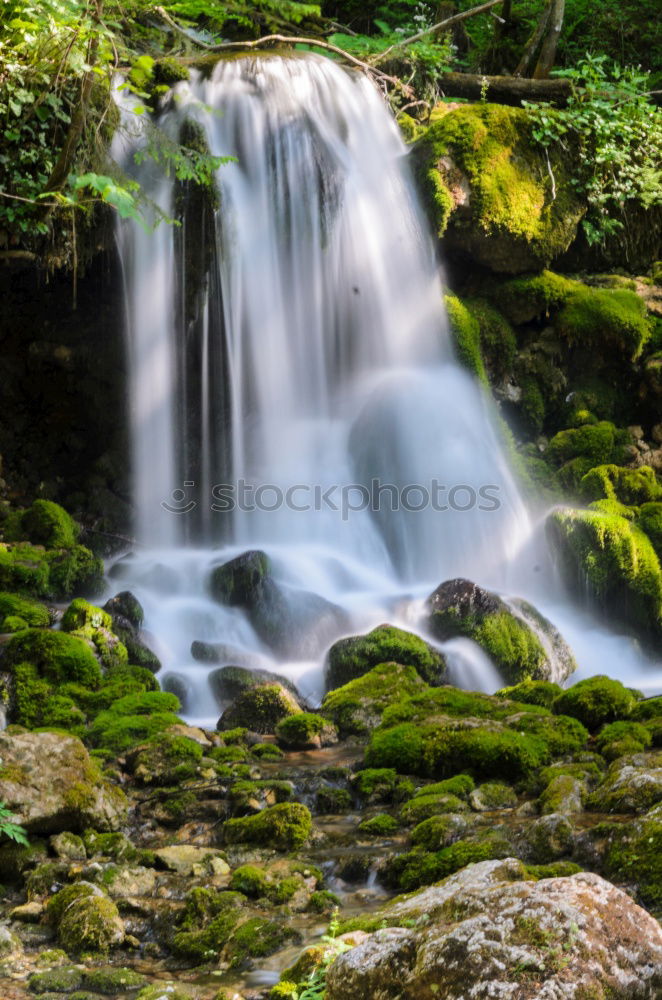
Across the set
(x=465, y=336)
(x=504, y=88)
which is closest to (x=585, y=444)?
(x=465, y=336)

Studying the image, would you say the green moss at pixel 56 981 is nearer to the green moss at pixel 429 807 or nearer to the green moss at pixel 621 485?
the green moss at pixel 429 807

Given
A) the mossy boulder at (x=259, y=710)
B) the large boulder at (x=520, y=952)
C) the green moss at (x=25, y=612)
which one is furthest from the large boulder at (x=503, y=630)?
the large boulder at (x=520, y=952)

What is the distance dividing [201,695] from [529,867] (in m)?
4.57

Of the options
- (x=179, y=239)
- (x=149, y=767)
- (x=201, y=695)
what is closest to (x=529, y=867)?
(x=149, y=767)

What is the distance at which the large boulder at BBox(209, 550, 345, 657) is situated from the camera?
8836 millimetres

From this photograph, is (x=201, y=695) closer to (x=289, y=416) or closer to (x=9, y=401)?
(x=289, y=416)

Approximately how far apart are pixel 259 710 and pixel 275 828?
2375mm

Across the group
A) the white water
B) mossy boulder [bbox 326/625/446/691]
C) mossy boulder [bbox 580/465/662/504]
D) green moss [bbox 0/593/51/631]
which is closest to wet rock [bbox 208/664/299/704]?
mossy boulder [bbox 326/625/446/691]

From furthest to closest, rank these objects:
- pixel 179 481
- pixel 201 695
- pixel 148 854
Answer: pixel 179 481
pixel 201 695
pixel 148 854

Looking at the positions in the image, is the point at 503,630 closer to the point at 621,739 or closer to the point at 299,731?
the point at 299,731

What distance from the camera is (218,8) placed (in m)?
12.0

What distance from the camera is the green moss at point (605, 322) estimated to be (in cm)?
1323

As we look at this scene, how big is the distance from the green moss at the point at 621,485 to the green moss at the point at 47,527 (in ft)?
21.5

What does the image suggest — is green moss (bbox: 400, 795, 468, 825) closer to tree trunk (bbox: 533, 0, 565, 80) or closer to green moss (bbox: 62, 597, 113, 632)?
green moss (bbox: 62, 597, 113, 632)
